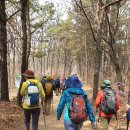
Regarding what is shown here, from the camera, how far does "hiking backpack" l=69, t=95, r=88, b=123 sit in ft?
20.8

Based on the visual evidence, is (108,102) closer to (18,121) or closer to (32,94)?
(32,94)

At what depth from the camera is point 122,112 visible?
562 inches

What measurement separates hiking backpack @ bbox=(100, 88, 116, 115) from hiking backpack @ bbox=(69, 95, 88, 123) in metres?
1.83

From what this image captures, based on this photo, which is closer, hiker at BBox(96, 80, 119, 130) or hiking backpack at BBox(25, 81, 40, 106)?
hiker at BBox(96, 80, 119, 130)

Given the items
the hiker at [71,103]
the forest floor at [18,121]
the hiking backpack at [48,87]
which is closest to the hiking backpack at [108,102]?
the hiker at [71,103]

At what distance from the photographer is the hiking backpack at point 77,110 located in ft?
20.8

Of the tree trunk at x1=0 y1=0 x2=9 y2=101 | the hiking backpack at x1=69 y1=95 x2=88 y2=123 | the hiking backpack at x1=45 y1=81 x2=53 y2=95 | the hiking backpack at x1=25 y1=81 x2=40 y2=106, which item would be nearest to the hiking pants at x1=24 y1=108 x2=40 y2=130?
the hiking backpack at x1=25 y1=81 x2=40 y2=106

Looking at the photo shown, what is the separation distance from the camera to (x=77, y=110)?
20.8 ft

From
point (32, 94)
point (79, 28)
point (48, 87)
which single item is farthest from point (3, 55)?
point (79, 28)

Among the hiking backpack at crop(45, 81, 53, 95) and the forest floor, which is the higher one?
the hiking backpack at crop(45, 81, 53, 95)

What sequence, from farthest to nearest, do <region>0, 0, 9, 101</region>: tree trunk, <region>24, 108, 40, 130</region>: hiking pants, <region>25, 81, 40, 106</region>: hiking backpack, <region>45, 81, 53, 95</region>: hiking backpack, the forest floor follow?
<region>0, 0, 9, 101</region>: tree trunk
<region>45, 81, 53, 95</region>: hiking backpack
the forest floor
<region>24, 108, 40, 130</region>: hiking pants
<region>25, 81, 40, 106</region>: hiking backpack

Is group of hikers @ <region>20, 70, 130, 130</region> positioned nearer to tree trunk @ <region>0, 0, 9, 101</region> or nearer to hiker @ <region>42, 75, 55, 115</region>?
hiker @ <region>42, 75, 55, 115</region>

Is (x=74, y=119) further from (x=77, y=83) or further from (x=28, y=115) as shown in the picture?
(x=28, y=115)

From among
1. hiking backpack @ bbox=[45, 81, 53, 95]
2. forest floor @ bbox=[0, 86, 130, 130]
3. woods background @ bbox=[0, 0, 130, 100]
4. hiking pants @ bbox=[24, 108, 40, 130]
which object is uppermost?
woods background @ bbox=[0, 0, 130, 100]
